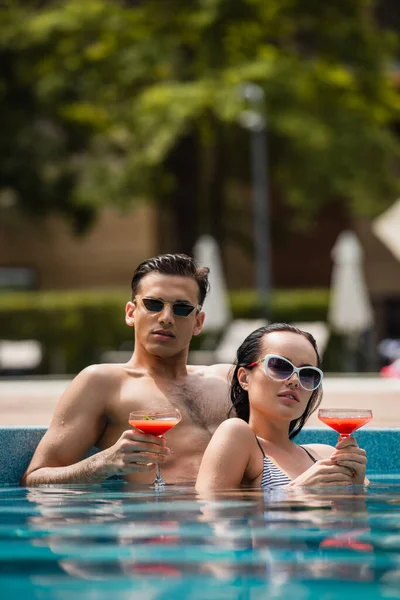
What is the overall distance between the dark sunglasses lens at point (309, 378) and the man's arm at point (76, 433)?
30.9 inches

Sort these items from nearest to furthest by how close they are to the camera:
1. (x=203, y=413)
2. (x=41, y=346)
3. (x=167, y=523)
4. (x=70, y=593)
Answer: (x=70, y=593), (x=167, y=523), (x=203, y=413), (x=41, y=346)

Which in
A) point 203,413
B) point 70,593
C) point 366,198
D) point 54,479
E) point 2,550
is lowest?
point 70,593

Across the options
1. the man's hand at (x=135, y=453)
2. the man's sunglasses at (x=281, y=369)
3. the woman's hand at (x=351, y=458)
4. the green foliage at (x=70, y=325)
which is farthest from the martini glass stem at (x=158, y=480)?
the green foliage at (x=70, y=325)

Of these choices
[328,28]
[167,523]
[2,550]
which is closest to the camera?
[2,550]

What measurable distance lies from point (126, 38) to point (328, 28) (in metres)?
3.69

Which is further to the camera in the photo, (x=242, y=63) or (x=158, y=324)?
(x=242, y=63)

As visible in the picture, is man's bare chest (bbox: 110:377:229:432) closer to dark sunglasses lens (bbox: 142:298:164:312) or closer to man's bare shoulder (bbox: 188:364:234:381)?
man's bare shoulder (bbox: 188:364:234:381)

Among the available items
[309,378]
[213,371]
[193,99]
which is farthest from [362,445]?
[193,99]

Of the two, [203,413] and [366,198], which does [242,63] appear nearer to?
[366,198]

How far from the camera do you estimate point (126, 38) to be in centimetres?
2153

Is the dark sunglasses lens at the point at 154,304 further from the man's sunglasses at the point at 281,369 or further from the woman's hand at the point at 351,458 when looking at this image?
the woman's hand at the point at 351,458

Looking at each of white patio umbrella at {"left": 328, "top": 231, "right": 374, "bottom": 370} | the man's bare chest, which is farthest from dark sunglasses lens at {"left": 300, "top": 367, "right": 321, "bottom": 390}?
white patio umbrella at {"left": 328, "top": 231, "right": 374, "bottom": 370}

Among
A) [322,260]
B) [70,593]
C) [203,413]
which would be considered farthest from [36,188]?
[70,593]

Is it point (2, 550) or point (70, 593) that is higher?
point (2, 550)
